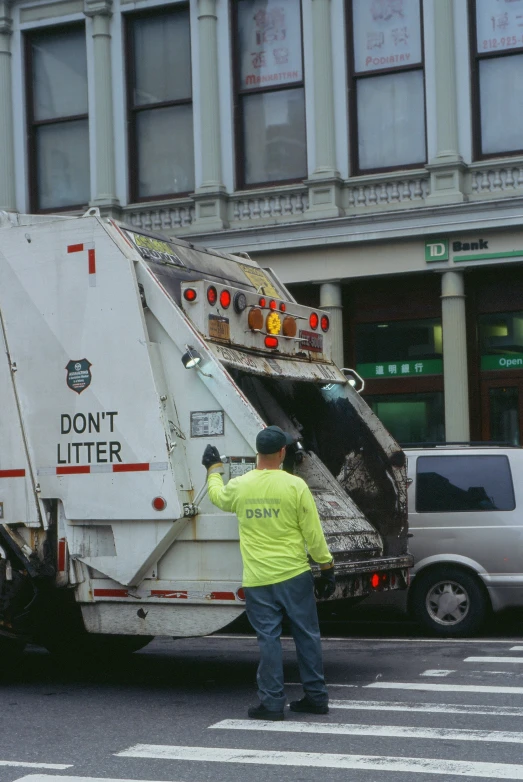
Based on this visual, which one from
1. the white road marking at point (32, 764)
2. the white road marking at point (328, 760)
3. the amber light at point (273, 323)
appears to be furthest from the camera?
the amber light at point (273, 323)

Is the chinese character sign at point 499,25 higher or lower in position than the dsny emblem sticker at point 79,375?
higher

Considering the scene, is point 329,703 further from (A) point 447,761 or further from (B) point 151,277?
(B) point 151,277

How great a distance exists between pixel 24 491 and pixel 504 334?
9.61 meters

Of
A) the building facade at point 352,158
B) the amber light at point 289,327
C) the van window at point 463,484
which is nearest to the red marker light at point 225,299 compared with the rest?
the amber light at point 289,327

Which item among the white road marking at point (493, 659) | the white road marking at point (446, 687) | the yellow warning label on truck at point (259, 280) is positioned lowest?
the white road marking at point (493, 659)

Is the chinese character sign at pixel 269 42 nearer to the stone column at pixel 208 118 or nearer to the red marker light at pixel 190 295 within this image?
the stone column at pixel 208 118

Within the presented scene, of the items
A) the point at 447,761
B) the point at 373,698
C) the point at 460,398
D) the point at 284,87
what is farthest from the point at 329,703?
the point at 284,87

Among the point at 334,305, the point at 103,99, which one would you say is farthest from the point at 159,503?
the point at 103,99

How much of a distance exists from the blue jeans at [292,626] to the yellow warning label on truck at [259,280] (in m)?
3.11

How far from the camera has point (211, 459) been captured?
7.48 metres

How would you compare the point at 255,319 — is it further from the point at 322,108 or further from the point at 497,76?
the point at 497,76

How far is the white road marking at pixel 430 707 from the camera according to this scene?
7.07 meters

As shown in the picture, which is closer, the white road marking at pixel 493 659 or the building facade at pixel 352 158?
the white road marking at pixel 493 659

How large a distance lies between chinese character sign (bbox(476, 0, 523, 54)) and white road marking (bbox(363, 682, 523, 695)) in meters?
10.6
